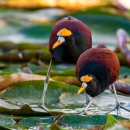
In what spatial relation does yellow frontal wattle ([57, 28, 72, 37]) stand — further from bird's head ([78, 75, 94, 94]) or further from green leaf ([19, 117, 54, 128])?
green leaf ([19, 117, 54, 128])

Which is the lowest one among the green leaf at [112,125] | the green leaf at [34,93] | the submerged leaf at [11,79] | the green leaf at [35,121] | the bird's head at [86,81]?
the green leaf at [34,93]

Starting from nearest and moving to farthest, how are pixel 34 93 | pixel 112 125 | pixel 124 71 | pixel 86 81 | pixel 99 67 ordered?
pixel 112 125
pixel 86 81
pixel 99 67
pixel 34 93
pixel 124 71

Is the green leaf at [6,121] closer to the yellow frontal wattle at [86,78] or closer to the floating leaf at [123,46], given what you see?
the yellow frontal wattle at [86,78]

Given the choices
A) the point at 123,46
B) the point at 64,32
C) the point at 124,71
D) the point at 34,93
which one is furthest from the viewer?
the point at 123,46

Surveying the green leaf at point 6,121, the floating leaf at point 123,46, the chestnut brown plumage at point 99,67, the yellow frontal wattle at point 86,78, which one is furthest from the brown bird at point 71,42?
the floating leaf at point 123,46

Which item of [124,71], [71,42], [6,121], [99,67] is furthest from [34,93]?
[124,71]

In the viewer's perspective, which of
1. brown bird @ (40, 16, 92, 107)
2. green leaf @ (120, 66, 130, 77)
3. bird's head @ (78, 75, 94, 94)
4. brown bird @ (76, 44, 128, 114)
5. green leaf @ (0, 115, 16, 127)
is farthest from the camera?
green leaf @ (120, 66, 130, 77)

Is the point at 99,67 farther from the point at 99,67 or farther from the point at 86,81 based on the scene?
the point at 86,81

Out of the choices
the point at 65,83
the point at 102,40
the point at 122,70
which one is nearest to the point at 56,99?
the point at 65,83

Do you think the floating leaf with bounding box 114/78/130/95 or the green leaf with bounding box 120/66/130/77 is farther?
the green leaf with bounding box 120/66/130/77

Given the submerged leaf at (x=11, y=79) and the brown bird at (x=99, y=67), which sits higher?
the brown bird at (x=99, y=67)

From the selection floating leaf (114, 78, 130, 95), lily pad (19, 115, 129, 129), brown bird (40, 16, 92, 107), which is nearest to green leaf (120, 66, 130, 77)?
floating leaf (114, 78, 130, 95)

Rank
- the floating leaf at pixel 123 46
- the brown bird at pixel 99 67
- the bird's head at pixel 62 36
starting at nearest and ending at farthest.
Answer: the brown bird at pixel 99 67 < the bird's head at pixel 62 36 < the floating leaf at pixel 123 46
